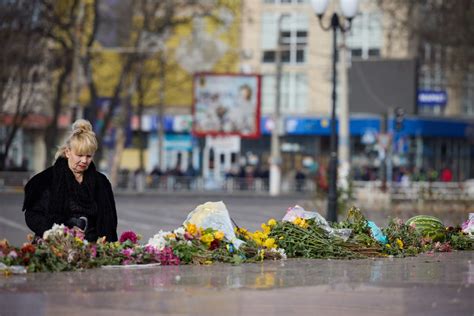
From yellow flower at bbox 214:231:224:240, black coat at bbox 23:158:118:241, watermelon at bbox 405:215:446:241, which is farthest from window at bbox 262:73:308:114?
black coat at bbox 23:158:118:241

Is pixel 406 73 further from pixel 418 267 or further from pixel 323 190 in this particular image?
pixel 418 267

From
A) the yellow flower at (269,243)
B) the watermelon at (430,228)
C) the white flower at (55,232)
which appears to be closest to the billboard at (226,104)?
the watermelon at (430,228)

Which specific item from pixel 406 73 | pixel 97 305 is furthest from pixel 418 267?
pixel 406 73

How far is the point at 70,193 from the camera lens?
1116cm

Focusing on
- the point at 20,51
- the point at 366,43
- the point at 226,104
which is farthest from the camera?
the point at 366,43

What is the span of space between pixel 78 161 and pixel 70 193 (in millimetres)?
286

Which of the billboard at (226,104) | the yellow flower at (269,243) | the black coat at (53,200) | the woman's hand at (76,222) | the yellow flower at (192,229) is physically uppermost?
the billboard at (226,104)

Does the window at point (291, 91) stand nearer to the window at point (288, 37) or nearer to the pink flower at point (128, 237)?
the window at point (288, 37)

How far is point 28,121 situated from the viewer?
74.2 metres

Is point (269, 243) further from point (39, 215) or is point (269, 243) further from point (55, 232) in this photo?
point (55, 232)

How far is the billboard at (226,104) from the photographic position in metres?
64.7

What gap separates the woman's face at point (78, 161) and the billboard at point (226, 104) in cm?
5280

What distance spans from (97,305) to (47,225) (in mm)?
2287

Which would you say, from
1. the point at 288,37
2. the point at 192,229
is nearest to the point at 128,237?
the point at 192,229
